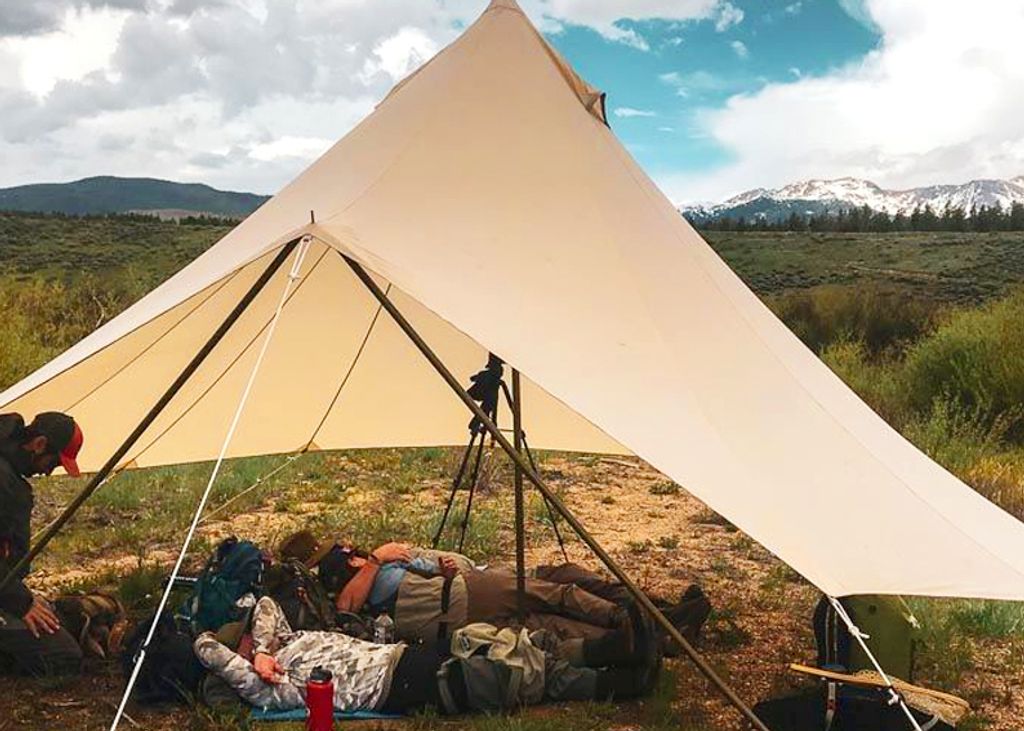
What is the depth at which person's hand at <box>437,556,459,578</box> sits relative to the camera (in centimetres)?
423

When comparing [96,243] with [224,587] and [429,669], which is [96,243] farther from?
[429,669]

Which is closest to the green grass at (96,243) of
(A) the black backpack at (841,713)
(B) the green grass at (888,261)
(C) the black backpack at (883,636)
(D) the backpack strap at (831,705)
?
(B) the green grass at (888,261)

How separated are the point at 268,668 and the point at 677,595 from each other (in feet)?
7.86

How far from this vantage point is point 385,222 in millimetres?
3477

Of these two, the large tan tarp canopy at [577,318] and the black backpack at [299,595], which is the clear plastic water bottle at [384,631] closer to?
the black backpack at [299,595]

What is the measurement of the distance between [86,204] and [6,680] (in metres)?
213

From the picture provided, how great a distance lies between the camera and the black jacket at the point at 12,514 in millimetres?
3559

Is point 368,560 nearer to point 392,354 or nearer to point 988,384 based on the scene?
point 392,354

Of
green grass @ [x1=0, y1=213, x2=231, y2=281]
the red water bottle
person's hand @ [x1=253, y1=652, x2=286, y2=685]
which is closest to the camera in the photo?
the red water bottle

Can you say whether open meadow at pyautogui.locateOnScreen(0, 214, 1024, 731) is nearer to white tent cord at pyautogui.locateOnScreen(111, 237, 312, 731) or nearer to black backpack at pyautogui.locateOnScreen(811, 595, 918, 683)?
black backpack at pyautogui.locateOnScreen(811, 595, 918, 683)

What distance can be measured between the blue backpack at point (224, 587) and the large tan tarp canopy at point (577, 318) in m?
0.97

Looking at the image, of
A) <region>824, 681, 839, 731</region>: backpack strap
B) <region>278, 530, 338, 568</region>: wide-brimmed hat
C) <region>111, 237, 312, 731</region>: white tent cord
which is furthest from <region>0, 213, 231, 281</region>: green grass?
<region>824, 681, 839, 731</region>: backpack strap

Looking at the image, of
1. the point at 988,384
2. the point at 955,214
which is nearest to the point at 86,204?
the point at 955,214

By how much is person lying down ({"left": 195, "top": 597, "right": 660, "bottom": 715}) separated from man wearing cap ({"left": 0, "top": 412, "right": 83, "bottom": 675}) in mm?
673
